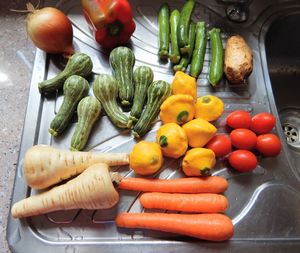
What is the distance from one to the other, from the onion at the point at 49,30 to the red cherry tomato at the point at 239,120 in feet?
1.69

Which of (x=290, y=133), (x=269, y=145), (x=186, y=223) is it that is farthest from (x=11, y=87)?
(x=290, y=133)

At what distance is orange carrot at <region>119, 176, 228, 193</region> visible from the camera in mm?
779

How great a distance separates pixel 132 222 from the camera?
731mm

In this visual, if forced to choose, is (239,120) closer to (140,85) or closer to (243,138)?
(243,138)

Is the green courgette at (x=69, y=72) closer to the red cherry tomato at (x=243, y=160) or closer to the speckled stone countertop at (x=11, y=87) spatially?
the speckled stone countertop at (x=11, y=87)

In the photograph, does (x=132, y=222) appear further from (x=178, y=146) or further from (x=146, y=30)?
(x=146, y=30)

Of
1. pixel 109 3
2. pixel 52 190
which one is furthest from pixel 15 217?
pixel 109 3

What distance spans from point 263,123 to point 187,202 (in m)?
0.30

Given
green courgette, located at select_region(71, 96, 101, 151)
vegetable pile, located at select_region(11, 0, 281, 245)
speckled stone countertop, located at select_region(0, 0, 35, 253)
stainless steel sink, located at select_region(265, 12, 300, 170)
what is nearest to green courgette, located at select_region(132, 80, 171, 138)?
vegetable pile, located at select_region(11, 0, 281, 245)

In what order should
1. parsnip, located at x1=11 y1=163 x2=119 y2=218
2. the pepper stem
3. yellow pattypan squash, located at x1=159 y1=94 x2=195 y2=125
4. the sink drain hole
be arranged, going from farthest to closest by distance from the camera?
1. the sink drain hole
2. the pepper stem
3. yellow pattypan squash, located at x1=159 y1=94 x2=195 y2=125
4. parsnip, located at x1=11 y1=163 x2=119 y2=218

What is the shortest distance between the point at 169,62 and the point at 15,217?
1.99 feet

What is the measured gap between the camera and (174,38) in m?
0.99

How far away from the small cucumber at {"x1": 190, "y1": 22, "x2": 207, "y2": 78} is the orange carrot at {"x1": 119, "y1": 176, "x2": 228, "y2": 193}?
12.9 inches

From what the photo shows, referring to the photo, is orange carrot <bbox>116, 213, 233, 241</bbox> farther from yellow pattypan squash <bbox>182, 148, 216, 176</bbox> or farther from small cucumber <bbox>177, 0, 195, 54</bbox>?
small cucumber <bbox>177, 0, 195, 54</bbox>
